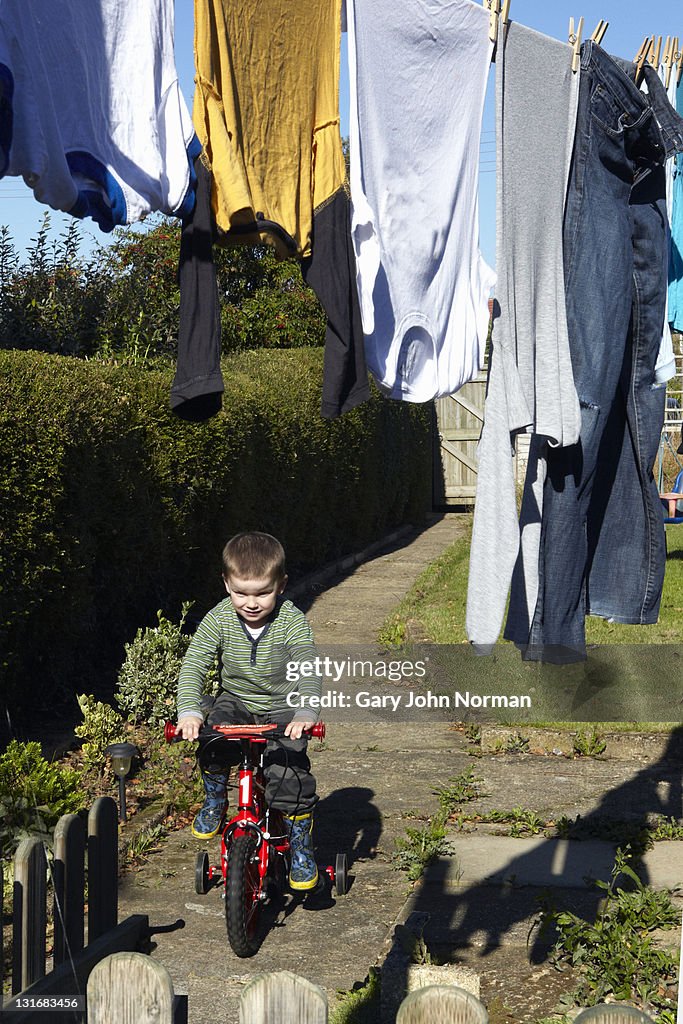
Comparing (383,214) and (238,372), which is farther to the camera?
(238,372)

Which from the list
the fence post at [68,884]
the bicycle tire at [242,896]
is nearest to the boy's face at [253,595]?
the bicycle tire at [242,896]

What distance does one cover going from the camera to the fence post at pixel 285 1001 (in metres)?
2.23

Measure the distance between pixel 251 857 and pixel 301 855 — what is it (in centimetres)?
34

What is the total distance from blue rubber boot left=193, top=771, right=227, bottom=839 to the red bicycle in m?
0.11

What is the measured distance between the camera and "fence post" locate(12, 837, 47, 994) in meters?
3.07

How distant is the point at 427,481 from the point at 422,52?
53.1 feet

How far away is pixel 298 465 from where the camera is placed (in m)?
11.2

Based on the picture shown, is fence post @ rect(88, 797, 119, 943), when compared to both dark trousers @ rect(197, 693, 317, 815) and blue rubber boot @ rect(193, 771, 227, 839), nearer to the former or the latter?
dark trousers @ rect(197, 693, 317, 815)

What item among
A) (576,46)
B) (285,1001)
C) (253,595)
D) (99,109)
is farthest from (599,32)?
(285,1001)

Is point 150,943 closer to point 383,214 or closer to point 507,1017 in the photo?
point 507,1017

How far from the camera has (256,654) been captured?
455 cm

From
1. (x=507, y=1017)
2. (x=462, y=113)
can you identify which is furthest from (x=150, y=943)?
(x=462, y=113)

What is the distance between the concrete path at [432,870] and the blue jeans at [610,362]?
4.43ft

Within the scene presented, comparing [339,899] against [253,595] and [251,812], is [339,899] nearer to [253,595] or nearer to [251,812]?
[251,812]
